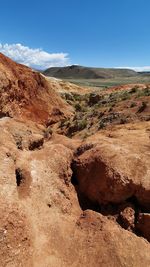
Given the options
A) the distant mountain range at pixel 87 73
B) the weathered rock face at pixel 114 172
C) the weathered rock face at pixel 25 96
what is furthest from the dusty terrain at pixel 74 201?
the distant mountain range at pixel 87 73

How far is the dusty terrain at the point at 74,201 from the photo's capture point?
Result: 768cm

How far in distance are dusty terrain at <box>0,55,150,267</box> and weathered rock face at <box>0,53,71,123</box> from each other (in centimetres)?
893

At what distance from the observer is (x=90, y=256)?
7.91 metres

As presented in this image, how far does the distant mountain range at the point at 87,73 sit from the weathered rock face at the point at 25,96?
137m

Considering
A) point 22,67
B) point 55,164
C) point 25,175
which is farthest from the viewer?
point 22,67

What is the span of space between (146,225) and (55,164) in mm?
3334

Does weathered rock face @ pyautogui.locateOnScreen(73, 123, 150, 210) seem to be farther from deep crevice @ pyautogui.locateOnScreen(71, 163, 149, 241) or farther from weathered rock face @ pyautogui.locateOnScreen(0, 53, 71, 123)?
weathered rock face @ pyautogui.locateOnScreen(0, 53, 71, 123)

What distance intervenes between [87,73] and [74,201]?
547 feet

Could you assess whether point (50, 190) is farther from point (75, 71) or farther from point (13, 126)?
point (75, 71)

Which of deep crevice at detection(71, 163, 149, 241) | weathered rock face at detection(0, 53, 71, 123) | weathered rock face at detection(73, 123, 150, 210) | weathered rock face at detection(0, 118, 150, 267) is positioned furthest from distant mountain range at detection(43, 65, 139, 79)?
weathered rock face at detection(0, 118, 150, 267)

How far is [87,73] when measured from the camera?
6806 inches

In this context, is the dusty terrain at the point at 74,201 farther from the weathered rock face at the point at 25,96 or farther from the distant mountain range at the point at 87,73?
the distant mountain range at the point at 87,73

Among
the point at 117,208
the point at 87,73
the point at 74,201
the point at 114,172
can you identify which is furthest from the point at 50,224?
the point at 87,73

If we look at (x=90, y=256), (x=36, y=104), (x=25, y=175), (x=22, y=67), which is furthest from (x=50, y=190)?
(x=22, y=67)
